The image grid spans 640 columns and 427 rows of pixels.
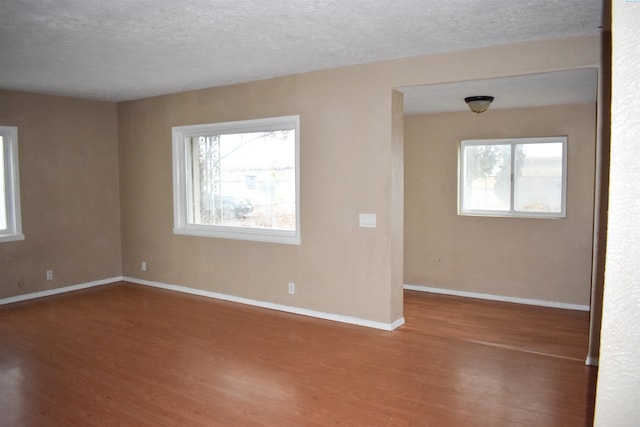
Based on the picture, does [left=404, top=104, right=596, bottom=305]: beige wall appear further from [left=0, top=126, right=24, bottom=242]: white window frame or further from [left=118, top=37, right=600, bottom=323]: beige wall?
[left=0, top=126, right=24, bottom=242]: white window frame

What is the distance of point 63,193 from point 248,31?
3943 mm

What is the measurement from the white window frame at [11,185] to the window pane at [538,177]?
5.88m

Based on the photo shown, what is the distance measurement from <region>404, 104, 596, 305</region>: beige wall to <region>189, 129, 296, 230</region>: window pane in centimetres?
193

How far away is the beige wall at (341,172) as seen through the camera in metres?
3.91

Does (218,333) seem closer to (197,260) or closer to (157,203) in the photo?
(197,260)

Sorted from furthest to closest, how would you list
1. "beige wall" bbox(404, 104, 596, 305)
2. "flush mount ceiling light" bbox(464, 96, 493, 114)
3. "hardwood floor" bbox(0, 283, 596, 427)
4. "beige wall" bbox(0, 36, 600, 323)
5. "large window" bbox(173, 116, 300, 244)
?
"beige wall" bbox(404, 104, 596, 305) < "large window" bbox(173, 116, 300, 244) < "flush mount ceiling light" bbox(464, 96, 493, 114) < "beige wall" bbox(0, 36, 600, 323) < "hardwood floor" bbox(0, 283, 596, 427)

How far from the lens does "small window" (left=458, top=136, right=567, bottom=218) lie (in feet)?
17.7

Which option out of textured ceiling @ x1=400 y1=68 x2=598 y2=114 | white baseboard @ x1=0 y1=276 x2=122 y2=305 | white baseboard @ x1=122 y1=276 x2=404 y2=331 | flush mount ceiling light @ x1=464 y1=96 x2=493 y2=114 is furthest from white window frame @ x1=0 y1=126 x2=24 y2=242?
flush mount ceiling light @ x1=464 y1=96 x2=493 y2=114

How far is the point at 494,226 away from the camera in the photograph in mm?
5730

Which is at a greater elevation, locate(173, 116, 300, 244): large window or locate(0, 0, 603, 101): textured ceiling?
locate(0, 0, 603, 101): textured ceiling

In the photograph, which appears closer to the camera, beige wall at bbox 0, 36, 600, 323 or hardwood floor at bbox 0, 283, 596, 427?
hardwood floor at bbox 0, 283, 596, 427

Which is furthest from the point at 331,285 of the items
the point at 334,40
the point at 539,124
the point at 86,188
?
the point at 86,188

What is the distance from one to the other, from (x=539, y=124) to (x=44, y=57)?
5.08 m

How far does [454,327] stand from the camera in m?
4.55
